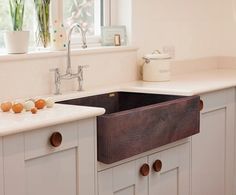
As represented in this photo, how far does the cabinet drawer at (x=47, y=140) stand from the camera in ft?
6.88

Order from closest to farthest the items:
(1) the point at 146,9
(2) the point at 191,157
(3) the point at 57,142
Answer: (3) the point at 57,142 < (2) the point at 191,157 < (1) the point at 146,9

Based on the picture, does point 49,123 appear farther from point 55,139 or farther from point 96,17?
point 96,17

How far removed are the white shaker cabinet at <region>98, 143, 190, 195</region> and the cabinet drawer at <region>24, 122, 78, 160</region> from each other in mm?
276

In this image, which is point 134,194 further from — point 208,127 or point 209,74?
point 209,74

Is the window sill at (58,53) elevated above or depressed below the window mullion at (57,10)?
below

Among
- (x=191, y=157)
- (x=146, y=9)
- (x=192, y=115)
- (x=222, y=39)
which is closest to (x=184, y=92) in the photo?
(x=192, y=115)

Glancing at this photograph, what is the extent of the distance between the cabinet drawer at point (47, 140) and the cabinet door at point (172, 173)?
61cm

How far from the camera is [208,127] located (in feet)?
10.8

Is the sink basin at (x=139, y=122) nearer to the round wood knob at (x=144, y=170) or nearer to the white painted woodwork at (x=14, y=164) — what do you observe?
the round wood knob at (x=144, y=170)

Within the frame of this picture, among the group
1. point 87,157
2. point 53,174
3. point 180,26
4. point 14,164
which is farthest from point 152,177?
point 180,26

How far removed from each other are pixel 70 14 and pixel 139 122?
3.67 ft

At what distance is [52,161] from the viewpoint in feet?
7.25

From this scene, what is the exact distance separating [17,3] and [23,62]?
0.32 meters

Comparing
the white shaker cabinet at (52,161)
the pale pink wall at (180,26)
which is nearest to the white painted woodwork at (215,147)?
the pale pink wall at (180,26)
